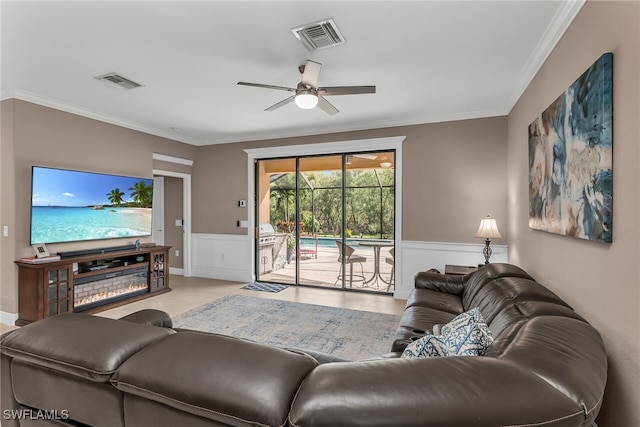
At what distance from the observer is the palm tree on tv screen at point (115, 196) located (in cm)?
445

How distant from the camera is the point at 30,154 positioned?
368cm

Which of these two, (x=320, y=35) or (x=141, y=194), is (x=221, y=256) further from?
(x=320, y=35)

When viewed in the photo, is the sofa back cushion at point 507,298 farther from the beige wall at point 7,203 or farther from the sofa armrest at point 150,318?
the beige wall at point 7,203

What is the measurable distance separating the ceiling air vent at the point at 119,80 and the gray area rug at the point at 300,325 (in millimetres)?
2689

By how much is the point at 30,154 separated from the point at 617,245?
529cm

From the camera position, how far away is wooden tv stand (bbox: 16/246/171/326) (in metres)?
3.53

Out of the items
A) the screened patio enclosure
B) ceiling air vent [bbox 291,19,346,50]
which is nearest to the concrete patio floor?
the screened patio enclosure

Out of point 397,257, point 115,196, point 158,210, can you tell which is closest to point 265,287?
point 397,257

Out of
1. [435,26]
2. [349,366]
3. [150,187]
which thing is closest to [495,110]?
[435,26]

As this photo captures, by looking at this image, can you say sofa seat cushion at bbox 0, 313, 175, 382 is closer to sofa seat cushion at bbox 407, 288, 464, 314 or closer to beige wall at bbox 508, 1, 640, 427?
beige wall at bbox 508, 1, 640, 427

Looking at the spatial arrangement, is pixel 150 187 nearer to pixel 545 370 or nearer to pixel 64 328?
pixel 64 328

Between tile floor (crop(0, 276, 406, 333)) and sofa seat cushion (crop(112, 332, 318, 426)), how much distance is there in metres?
3.46

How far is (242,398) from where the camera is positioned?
787 mm

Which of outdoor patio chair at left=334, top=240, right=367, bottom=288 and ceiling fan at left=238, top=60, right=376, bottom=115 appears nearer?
ceiling fan at left=238, top=60, right=376, bottom=115
